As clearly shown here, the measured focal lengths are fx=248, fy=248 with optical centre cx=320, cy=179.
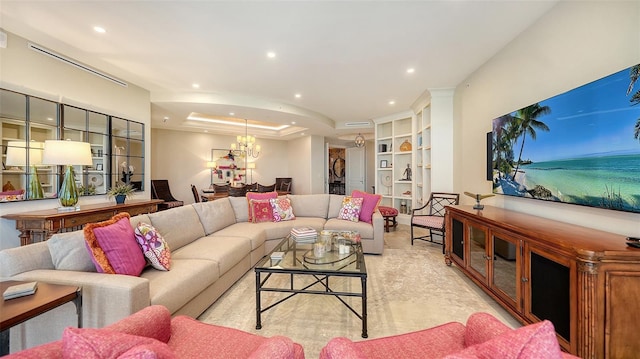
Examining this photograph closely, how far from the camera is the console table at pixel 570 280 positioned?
1273 mm

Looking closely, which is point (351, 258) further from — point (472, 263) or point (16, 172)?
point (16, 172)

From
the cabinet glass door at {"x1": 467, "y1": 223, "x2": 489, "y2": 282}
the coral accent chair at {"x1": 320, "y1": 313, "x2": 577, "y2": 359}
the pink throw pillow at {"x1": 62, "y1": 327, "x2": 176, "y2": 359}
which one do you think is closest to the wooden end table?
the pink throw pillow at {"x1": 62, "y1": 327, "x2": 176, "y2": 359}

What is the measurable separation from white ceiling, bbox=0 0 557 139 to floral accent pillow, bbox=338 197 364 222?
1.93 metres

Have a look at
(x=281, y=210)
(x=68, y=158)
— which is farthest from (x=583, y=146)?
(x=68, y=158)

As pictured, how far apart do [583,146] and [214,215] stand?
3.69m

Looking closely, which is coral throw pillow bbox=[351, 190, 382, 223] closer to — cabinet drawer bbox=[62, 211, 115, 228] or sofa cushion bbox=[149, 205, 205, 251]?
sofa cushion bbox=[149, 205, 205, 251]

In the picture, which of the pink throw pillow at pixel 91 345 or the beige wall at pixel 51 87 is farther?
the beige wall at pixel 51 87

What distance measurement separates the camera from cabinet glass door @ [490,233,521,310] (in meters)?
1.87

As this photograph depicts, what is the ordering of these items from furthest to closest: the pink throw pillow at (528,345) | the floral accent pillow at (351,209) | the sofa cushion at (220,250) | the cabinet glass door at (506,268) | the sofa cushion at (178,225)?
1. the floral accent pillow at (351,209)
2. the sofa cushion at (178,225)
3. the sofa cushion at (220,250)
4. the cabinet glass door at (506,268)
5. the pink throw pillow at (528,345)

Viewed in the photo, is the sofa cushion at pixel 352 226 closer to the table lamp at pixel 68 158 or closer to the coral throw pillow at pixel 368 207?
the coral throw pillow at pixel 368 207

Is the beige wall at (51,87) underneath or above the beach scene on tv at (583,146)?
above

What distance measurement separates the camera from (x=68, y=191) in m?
2.86

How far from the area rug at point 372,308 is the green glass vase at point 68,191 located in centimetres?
220

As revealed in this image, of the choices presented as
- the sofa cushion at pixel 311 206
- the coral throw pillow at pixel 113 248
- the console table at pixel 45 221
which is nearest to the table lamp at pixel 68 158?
the console table at pixel 45 221
